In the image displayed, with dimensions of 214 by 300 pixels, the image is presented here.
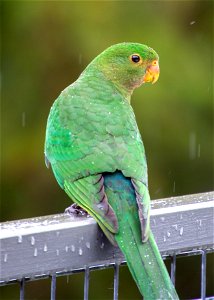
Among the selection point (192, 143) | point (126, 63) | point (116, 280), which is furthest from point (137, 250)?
point (192, 143)

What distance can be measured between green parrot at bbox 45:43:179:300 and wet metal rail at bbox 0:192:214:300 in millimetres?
66

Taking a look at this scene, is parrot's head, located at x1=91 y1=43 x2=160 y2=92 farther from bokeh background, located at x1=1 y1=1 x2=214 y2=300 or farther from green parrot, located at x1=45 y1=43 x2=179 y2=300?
bokeh background, located at x1=1 y1=1 x2=214 y2=300

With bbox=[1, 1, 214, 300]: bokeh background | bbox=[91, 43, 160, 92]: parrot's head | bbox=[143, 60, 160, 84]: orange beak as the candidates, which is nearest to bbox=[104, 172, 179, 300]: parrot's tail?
bbox=[91, 43, 160, 92]: parrot's head

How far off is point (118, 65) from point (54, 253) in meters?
2.09

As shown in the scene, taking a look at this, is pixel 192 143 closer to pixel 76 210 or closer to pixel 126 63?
pixel 126 63

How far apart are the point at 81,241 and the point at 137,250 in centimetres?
23

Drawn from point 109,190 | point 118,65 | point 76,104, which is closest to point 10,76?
point 118,65

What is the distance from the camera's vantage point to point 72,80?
759cm

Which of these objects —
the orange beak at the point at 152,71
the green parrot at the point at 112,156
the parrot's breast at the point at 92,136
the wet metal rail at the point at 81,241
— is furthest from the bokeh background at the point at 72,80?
the wet metal rail at the point at 81,241

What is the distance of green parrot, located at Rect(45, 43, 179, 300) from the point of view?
2674 mm

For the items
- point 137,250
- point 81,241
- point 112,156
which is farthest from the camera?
point 112,156

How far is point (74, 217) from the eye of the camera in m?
2.68

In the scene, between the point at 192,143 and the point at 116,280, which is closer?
the point at 116,280

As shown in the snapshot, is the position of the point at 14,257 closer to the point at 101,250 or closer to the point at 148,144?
the point at 101,250
